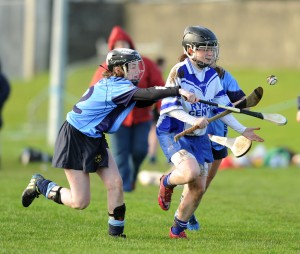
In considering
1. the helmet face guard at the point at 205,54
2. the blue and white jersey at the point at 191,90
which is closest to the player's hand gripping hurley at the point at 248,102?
the blue and white jersey at the point at 191,90

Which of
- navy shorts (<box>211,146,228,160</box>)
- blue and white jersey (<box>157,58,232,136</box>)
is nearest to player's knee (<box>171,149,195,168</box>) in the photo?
blue and white jersey (<box>157,58,232,136</box>)

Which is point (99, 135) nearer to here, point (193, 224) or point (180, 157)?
point (180, 157)

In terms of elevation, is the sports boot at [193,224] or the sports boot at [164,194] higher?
the sports boot at [164,194]

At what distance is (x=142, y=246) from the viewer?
328 inches

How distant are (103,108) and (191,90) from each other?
0.93 metres

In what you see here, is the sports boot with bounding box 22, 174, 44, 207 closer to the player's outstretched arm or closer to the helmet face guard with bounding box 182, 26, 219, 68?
the player's outstretched arm

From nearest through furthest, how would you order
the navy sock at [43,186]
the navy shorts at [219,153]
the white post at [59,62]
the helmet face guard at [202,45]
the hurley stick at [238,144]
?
the hurley stick at [238,144], the helmet face guard at [202,45], the navy sock at [43,186], the navy shorts at [219,153], the white post at [59,62]

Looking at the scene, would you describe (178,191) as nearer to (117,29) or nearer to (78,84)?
(117,29)

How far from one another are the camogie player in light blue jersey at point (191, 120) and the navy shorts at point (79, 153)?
0.70m

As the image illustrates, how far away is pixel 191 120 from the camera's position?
28.2 feet

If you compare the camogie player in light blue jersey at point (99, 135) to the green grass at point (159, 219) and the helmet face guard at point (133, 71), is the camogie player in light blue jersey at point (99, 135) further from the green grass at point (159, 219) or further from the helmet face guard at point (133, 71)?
the green grass at point (159, 219)

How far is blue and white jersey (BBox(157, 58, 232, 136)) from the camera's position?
883 centimetres

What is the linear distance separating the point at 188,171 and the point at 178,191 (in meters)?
6.50

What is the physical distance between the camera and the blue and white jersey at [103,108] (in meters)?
8.45
